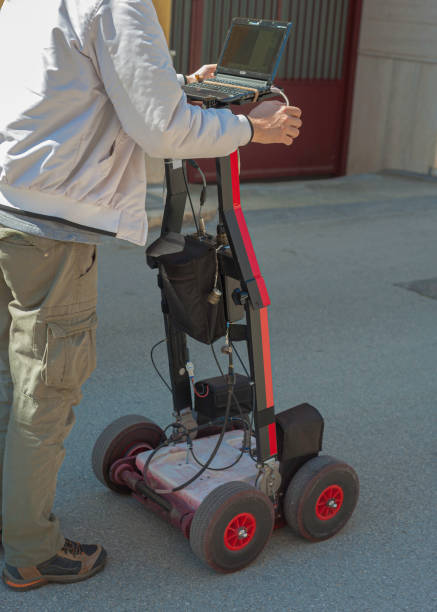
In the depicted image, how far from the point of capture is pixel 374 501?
3.53 meters

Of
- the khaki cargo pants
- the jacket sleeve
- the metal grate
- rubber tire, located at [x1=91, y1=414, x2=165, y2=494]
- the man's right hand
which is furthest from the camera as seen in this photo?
the metal grate

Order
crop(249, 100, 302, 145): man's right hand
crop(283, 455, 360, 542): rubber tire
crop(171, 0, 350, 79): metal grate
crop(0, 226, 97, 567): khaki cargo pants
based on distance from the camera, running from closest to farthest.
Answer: crop(0, 226, 97, 567): khaki cargo pants, crop(249, 100, 302, 145): man's right hand, crop(283, 455, 360, 542): rubber tire, crop(171, 0, 350, 79): metal grate

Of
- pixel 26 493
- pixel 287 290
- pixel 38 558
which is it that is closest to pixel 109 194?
pixel 26 493

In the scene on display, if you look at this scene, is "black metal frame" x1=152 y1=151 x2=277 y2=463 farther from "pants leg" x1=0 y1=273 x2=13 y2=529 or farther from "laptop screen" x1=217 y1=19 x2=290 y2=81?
"pants leg" x1=0 y1=273 x2=13 y2=529

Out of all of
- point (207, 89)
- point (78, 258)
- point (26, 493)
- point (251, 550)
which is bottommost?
point (251, 550)

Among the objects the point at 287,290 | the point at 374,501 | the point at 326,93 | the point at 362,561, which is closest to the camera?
the point at 362,561

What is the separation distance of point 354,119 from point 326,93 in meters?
0.58

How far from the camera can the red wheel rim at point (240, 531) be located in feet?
9.48

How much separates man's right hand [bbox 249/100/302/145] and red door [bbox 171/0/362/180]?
664 centimetres

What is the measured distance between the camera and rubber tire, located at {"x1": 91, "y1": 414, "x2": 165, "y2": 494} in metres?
3.36

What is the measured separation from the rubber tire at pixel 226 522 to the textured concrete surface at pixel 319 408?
0.08 metres

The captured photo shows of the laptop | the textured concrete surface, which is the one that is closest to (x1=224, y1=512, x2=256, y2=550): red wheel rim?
the textured concrete surface

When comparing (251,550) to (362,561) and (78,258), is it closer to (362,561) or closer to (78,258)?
(362,561)

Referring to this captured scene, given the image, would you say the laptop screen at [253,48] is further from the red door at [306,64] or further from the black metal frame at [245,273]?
the red door at [306,64]
